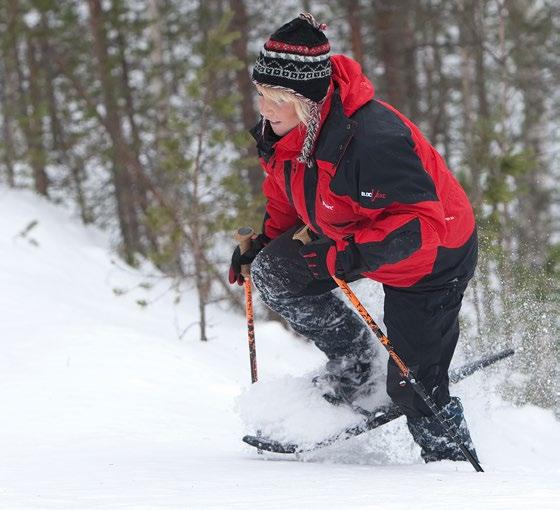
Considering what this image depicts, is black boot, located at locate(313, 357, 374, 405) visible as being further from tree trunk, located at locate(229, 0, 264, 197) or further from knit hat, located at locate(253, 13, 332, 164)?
tree trunk, located at locate(229, 0, 264, 197)

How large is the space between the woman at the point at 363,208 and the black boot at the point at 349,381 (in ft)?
1.33

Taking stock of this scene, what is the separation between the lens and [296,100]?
314cm

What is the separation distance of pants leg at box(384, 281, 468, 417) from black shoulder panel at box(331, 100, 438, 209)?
62cm

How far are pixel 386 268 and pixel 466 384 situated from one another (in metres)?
1.46

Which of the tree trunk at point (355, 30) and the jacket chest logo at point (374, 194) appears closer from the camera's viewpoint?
the jacket chest logo at point (374, 194)

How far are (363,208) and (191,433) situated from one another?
2.12m

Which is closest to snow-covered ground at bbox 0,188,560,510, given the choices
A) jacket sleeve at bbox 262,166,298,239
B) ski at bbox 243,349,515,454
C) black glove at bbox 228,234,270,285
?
ski at bbox 243,349,515,454

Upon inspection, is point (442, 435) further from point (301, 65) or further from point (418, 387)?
point (301, 65)

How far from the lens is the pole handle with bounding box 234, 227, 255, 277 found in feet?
13.8

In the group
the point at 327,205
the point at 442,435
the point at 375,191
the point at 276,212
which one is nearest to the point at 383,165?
the point at 375,191

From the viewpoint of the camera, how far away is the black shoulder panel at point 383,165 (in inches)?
116

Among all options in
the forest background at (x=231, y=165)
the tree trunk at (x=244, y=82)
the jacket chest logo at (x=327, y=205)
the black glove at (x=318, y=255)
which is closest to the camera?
the jacket chest logo at (x=327, y=205)

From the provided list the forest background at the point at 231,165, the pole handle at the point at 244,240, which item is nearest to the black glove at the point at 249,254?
the pole handle at the point at 244,240

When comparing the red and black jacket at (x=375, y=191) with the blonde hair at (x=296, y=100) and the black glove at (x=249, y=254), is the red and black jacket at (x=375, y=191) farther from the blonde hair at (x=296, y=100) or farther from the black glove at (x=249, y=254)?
the black glove at (x=249, y=254)
